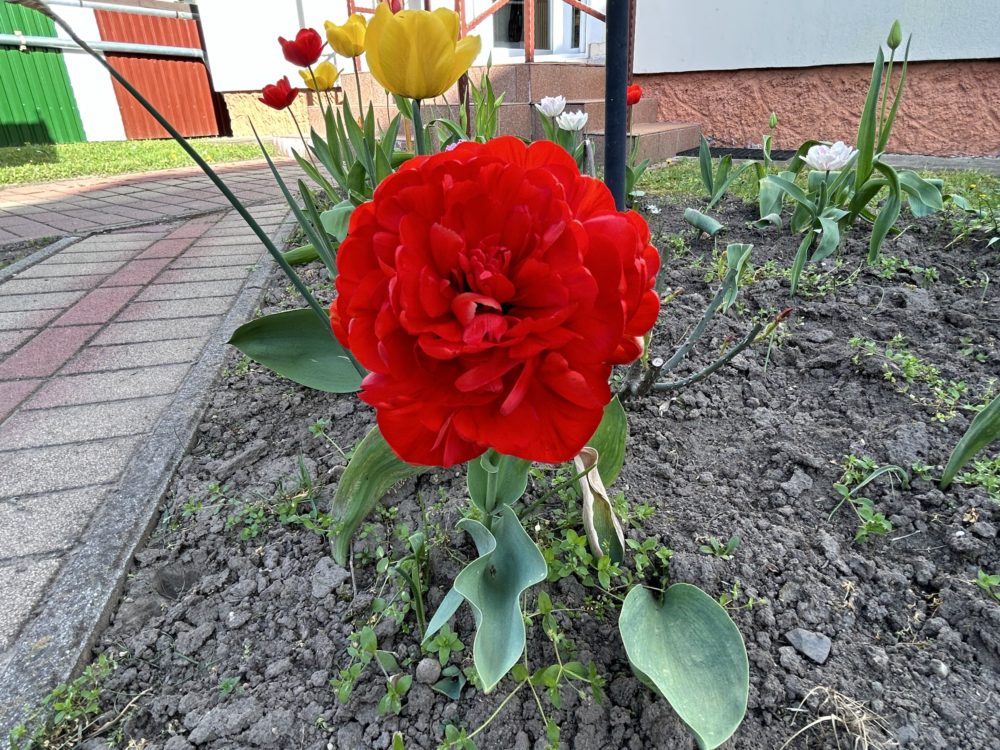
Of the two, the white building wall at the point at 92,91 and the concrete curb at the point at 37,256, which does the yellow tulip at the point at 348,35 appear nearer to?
the concrete curb at the point at 37,256

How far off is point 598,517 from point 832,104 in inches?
192

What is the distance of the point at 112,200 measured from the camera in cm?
492

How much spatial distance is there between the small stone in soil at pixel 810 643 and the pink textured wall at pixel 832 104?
476cm

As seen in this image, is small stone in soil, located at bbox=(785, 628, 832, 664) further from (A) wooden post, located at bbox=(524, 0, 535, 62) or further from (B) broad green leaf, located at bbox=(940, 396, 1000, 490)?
(A) wooden post, located at bbox=(524, 0, 535, 62)

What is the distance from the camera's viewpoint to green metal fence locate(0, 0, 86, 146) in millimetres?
8828

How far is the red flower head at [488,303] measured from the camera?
0.57 metres

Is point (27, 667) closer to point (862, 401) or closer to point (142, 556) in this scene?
point (142, 556)

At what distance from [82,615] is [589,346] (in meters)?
1.08

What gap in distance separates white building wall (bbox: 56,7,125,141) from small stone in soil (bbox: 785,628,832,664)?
11287 millimetres

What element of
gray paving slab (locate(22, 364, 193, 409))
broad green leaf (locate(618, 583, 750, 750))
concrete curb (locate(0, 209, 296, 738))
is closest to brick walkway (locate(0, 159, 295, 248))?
gray paving slab (locate(22, 364, 193, 409))

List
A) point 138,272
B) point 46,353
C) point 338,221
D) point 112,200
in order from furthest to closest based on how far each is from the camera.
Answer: point 112,200, point 138,272, point 46,353, point 338,221

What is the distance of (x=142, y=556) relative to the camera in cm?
126

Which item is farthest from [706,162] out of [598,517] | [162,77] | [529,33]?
[162,77]

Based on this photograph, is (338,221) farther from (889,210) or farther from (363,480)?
(889,210)
